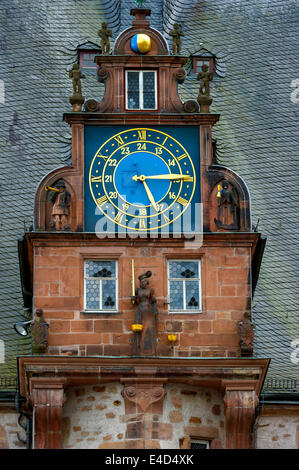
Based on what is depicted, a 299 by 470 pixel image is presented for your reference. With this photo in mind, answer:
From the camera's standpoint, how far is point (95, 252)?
145ft

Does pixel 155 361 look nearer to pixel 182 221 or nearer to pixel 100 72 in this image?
pixel 182 221

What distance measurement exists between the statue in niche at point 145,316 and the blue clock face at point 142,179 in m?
1.17

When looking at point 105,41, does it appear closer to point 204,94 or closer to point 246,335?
point 204,94

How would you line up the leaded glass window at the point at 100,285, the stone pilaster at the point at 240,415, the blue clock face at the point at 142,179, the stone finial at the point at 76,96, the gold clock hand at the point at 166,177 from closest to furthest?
the stone pilaster at the point at 240,415
the leaded glass window at the point at 100,285
the blue clock face at the point at 142,179
the gold clock hand at the point at 166,177
the stone finial at the point at 76,96

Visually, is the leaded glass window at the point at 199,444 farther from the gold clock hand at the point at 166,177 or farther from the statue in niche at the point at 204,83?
the statue in niche at the point at 204,83

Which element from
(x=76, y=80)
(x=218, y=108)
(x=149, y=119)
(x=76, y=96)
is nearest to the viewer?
(x=76, y=96)

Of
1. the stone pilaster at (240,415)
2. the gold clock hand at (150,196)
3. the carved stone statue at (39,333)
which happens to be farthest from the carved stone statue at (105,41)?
the stone pilaster at (240,415)

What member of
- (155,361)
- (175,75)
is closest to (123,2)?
(175,75)

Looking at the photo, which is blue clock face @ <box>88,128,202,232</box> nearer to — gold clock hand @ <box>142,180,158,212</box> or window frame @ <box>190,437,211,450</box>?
gold clock hand @ <box>142,180,158,212</box>

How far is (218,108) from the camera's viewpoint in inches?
2035

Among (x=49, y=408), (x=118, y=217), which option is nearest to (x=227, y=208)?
(x=118, y=217)

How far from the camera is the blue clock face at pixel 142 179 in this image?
44.5 meters

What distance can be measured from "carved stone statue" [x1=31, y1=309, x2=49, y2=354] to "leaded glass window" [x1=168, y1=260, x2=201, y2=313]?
2.33 m

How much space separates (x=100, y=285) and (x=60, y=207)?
161cm
